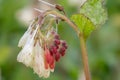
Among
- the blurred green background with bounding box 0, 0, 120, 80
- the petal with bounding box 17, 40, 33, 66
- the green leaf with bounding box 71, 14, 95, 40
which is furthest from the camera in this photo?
the blurred green background with bounding box 0, 0, 120, 80

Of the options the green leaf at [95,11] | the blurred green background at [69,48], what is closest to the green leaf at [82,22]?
the green leaf at [95,11]

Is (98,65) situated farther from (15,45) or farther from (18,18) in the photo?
(18,18)

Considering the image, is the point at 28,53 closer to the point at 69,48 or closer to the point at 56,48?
the point at 56,48

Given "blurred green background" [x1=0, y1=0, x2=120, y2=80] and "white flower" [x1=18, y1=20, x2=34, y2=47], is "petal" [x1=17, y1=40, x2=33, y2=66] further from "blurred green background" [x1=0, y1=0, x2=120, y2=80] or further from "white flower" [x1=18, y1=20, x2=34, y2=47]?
"blurred green background" [x1=0, y1=0, x2=120, y2=80]

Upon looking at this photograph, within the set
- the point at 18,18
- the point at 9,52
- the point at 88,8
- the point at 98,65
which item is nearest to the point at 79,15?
the point at 88,8

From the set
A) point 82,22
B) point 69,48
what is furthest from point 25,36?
point 69,48

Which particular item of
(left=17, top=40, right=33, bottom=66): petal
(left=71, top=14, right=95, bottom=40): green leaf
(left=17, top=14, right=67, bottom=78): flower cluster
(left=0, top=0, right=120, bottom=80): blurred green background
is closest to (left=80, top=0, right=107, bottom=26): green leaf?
(left=71, top=14, right=95, bottom=40): green leaf

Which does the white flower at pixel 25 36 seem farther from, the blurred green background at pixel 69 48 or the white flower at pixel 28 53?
the blurred green background at pixel 69 48
